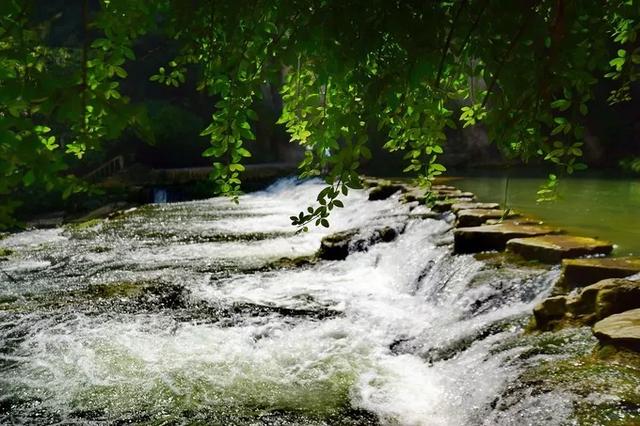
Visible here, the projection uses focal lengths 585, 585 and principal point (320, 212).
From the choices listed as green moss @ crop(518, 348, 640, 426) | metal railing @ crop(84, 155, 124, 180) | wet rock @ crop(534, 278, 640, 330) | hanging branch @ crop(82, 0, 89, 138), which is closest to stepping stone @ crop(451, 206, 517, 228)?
wet rock @ crop(534, 278, 640, 330)

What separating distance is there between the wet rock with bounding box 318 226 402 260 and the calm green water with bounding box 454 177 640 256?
2.58 meters

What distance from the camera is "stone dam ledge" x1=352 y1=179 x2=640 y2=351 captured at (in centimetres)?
388

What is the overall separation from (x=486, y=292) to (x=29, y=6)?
4.92 meters

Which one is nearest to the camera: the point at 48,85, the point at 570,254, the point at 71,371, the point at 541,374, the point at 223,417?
the point at 48,85

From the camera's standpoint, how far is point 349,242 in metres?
Result: 9.61

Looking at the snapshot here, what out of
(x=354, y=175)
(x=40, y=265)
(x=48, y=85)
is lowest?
(x=40, y=265)

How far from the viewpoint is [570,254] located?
601cm

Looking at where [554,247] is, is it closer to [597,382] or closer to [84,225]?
[597,382]

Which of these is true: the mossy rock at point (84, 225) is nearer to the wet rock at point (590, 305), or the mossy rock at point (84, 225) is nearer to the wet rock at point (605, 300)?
the wet rock at point (590, 305)

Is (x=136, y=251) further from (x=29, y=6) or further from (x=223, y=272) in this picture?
(x=29, y=6)

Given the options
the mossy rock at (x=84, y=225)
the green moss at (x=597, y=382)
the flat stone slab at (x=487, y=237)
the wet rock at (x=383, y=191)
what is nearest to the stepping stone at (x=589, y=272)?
the green moss at (x=597, y=382)

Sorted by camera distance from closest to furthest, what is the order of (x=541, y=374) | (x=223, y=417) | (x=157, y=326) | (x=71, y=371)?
(x=541, y=374) → (x=223, y=417) → (x=71, y=371) → (x=157, y=326)

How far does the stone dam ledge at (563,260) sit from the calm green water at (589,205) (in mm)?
652

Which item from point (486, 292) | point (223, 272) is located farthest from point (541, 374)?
point (223, 272)
